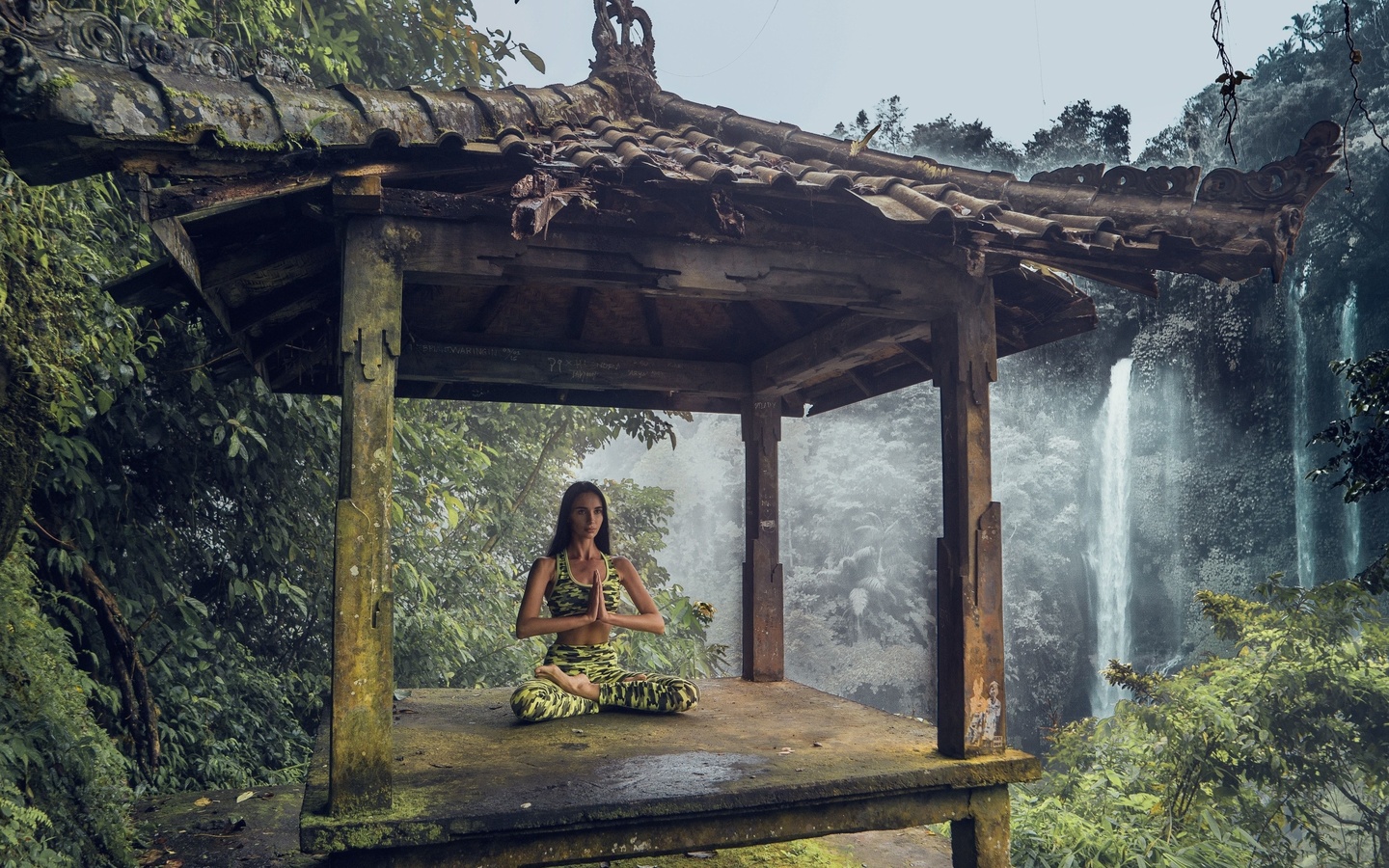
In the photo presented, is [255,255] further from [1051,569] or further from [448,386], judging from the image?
[1051,569]

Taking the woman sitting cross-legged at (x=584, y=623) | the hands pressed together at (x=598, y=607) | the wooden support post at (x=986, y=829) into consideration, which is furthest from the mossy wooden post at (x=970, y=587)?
the hands pressed together at (x=598, y=607)

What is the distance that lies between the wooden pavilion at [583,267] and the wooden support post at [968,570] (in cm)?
1

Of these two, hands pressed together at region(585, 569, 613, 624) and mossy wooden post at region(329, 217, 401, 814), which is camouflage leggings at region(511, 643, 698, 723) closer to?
hands pressed together at region(585, 569, 613, 624)

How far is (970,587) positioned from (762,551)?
2644 mm

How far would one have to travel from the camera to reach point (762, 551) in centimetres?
693

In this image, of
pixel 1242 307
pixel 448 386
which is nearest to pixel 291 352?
pixel 448 386

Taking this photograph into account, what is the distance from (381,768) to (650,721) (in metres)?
2.08

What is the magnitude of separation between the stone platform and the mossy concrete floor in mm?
761

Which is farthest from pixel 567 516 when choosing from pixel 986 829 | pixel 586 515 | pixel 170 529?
pixel 170 529

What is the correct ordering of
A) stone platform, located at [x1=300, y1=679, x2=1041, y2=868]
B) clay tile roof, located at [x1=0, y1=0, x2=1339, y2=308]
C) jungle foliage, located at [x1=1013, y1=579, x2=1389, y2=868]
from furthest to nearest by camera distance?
1. jungle foliage, located at [x1=1013, y1=579, x2=1389, y2=868]
2. stone platform, located at [x1=300, y1=679, x2=1041, y2=868]
3. clay tile roof, located at [x1=0, y1=0, x2=1339, y2=308]

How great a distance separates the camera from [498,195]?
12.4ft

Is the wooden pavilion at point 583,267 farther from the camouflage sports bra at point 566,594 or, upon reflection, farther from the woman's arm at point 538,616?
the camouflage sports bra at point 566,594

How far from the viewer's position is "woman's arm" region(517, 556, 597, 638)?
17.7 ft

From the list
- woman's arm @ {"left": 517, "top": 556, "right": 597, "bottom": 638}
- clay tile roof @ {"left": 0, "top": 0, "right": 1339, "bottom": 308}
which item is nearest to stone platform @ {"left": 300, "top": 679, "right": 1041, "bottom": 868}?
woman's arm @ {"left": 517, "top": 556, "right": 597, "bottom": 638}
